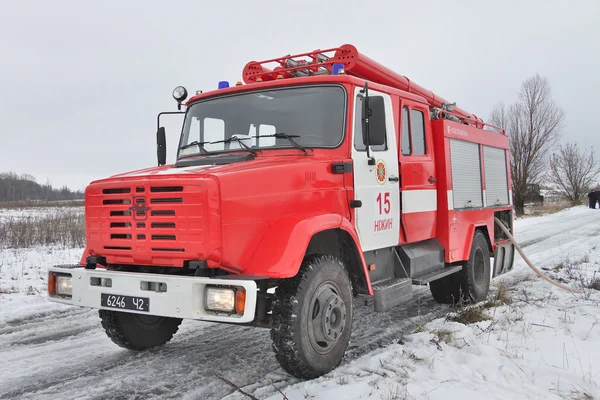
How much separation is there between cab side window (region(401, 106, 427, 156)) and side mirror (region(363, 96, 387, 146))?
976 mm

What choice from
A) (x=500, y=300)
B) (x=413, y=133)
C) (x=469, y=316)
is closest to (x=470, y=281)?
(x=500, y=300)

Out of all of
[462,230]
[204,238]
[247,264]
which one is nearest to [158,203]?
[204,238]

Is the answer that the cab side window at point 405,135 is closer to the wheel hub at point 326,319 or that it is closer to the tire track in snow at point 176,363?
the tire track in snow at point 176,363

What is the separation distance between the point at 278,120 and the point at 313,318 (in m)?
1.93

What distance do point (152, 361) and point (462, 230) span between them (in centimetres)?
429

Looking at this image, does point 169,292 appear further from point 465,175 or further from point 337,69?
point 465,175

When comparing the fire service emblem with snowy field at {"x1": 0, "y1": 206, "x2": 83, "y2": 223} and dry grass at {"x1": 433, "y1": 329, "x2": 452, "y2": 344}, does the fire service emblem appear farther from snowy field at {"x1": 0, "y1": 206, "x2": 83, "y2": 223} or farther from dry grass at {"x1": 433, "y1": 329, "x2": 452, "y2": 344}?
snowy field at {"x1": 0, "y1": 206, "x2": 83, "y2": 223}

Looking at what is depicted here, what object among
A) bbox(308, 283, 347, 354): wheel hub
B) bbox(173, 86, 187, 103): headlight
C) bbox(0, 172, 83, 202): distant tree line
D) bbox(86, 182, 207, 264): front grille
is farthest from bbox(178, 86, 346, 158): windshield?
bbox(0, 172, 83, 202): distant tree line

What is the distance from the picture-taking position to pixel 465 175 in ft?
21.7

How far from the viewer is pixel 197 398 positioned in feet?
11.6

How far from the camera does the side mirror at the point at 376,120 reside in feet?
14.7

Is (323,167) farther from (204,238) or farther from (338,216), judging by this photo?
(204,238)

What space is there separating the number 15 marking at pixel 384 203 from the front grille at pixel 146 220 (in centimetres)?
217

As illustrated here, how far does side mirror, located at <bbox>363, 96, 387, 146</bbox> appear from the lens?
4480mm
